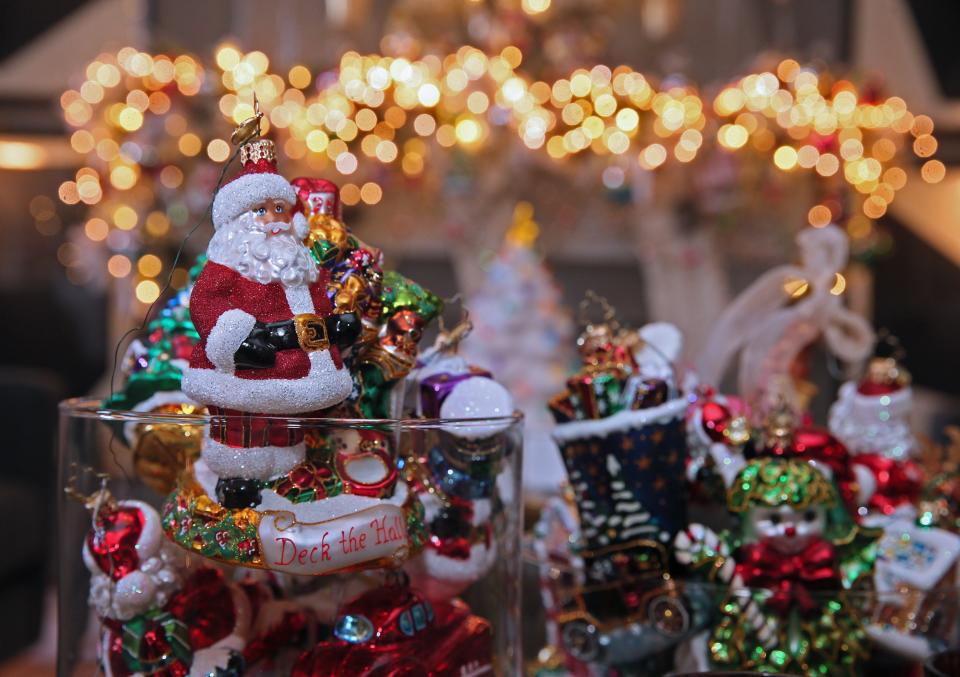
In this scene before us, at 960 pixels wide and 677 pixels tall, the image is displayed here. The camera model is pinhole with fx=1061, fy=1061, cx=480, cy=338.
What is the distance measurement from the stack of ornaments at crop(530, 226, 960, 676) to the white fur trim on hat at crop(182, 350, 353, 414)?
197 millimetres

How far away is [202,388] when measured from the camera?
483 mm

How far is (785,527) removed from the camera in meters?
0.60

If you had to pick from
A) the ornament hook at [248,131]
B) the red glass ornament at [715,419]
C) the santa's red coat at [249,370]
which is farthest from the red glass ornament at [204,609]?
the red glass ornament at [715,419]

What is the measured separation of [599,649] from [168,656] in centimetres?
24

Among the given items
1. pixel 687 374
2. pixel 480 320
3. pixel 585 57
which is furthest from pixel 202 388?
pixel 585 57

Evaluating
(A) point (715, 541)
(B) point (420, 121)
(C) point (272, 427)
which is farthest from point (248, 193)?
(B) point (420, 121)

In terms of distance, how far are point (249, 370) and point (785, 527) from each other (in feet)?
1.04

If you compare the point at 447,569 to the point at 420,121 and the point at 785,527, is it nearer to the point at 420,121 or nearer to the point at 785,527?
the point at 785,527

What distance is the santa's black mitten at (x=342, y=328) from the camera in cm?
50

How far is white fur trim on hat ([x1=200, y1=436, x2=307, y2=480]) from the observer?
0.48 m

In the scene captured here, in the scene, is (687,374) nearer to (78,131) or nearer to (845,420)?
(845,420)

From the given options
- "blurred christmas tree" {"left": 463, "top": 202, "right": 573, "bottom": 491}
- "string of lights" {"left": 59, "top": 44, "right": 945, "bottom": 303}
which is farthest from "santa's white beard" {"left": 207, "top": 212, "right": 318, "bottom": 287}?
"string of lights" {"left": 59, "top": 44, "right": 945, "bottom": 303}

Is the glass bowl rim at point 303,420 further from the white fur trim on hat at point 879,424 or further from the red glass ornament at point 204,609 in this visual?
the white fur trim on hat at point 879,424

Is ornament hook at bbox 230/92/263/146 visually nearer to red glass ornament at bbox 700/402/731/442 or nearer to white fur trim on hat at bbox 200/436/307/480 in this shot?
white fur trim on hat at bbox 200/436/307/480
